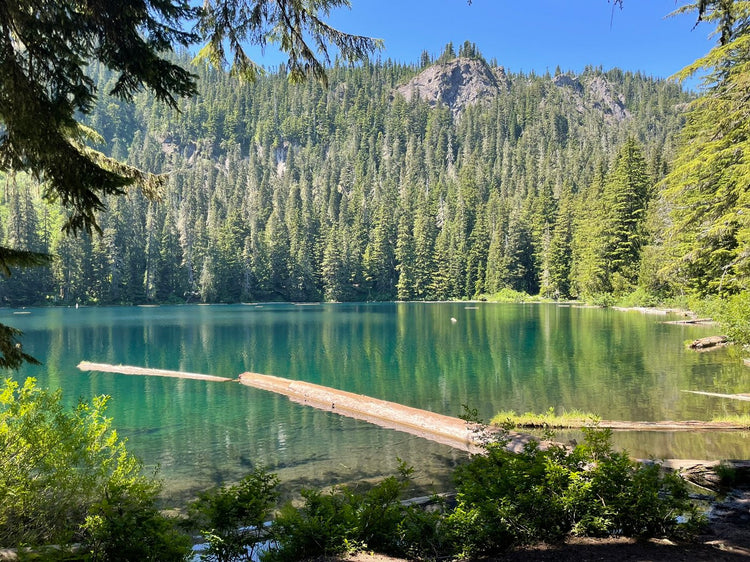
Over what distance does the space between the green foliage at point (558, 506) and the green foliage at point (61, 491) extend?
2621mm

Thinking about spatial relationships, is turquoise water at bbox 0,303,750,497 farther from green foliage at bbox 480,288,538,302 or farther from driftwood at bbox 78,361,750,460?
green foliage at bbox 480,288,538,302

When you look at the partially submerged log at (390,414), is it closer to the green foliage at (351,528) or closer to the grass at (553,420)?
the grass at (553,420)

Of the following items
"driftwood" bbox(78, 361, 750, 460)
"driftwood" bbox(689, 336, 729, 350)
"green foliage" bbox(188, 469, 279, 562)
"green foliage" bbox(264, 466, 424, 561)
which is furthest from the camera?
A: "driftwood" bbox(689, 336, 729, 350)

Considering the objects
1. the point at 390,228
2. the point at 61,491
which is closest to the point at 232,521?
the point at 61,491

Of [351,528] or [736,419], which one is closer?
[351,528]

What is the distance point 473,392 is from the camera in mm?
15422

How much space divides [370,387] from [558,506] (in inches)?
496

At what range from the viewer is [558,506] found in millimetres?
4594

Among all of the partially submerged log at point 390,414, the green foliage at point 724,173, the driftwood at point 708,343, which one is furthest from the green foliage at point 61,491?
the driftwood at point 708,343

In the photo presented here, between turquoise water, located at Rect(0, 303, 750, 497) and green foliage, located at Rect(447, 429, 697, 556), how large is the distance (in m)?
4.32

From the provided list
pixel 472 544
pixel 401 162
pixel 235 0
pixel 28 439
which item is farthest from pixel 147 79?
pixel 401 162

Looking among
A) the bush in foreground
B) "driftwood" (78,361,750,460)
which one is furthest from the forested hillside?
the bush in foreground

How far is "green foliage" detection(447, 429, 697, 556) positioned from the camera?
14.7 feet

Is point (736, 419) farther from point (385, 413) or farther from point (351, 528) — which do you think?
point (351, 528)
